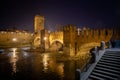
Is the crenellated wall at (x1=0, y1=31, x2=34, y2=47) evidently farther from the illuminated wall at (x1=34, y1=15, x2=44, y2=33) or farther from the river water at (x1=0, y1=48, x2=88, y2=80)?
the river water at (x1=0, y1=48, x2=88, y2=80)

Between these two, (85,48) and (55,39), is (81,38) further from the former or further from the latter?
(55,39)

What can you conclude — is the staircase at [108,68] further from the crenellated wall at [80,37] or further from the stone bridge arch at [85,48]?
the stone bridge arch at [85,48]

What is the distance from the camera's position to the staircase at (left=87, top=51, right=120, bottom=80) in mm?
14620

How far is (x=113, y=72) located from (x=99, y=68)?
1751 millimetres

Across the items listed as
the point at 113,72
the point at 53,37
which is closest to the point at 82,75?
the point at 113,72

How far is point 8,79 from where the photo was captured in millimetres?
20047

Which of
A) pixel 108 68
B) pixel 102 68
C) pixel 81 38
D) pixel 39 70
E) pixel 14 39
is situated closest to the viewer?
pixel 108 68

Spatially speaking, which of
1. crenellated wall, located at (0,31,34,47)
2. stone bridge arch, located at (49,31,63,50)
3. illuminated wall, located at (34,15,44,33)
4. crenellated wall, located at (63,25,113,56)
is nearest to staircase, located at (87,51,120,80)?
crenellated wall, located at (63,25,113,56)

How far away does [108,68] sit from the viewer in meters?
15.8

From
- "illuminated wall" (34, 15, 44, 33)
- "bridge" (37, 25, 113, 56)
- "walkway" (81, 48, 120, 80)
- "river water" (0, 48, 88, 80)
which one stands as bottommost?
"river water" (0, 48, 88, 80)

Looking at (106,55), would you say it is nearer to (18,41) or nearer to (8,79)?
(8,79)

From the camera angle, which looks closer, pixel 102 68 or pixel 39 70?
pixel 102 68

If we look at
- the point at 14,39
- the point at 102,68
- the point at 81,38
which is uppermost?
the point at 14,39

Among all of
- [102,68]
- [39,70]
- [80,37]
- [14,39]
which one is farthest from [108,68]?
[14,39]
